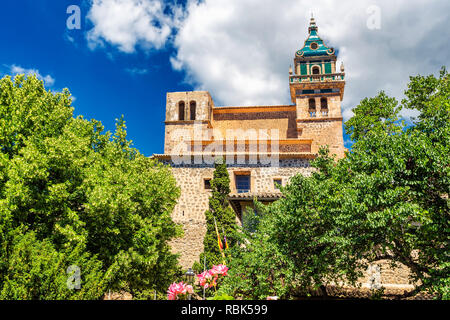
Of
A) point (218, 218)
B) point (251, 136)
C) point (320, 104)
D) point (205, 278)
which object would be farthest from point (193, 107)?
point (205, 278)

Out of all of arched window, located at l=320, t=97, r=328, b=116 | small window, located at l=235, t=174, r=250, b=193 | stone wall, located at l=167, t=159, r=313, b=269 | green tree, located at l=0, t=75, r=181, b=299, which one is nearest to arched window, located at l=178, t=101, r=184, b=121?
stone wall, located at l=167, t=159, r=313, b=269

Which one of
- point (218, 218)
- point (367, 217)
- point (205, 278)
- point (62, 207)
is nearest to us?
point (205, 278)

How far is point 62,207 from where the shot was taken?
9312 mm

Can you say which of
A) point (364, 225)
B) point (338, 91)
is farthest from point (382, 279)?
point (338, 91)

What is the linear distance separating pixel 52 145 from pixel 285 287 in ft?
24.6

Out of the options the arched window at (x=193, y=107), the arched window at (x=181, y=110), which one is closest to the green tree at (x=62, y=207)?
the arched window at (x=181, y=110)

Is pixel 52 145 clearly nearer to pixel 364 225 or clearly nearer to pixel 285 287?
pixel 285 287

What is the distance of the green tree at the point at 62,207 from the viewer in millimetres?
7414

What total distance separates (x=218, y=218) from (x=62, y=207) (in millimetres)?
11380

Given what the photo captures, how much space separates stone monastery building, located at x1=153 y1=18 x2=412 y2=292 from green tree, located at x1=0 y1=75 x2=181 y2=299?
290 inches

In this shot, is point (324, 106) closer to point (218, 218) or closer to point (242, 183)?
point (242, 183)

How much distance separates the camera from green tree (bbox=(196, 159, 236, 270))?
18.2 meters

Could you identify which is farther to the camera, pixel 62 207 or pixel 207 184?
pixel 207 184

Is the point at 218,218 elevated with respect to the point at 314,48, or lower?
lower
